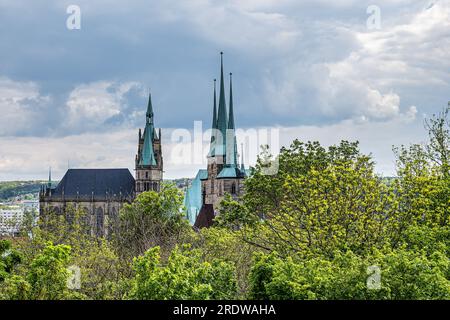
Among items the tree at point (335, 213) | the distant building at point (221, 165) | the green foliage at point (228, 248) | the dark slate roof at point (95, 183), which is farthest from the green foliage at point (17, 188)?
the tree at point (335, 213)

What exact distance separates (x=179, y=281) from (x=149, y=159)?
8923 centimetres

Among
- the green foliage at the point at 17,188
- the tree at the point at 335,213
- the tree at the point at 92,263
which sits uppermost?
the green foliage at the point at 17,188

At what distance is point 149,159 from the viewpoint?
102 metres

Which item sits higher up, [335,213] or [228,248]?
[335,213]

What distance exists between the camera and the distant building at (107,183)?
101188 mm

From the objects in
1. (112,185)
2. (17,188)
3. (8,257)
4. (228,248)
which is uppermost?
(17,188)

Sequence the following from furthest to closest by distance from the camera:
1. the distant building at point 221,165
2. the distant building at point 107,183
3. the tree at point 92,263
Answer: the distant building at point 107,183
the distant building at point 221,165
the tree at point 92,263

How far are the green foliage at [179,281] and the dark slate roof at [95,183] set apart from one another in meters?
86.4

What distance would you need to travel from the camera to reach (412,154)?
30.0m

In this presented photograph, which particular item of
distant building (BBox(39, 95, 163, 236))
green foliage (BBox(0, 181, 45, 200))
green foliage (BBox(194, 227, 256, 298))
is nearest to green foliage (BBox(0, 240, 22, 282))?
green foliage (BBox(194, 227, 256, 298))

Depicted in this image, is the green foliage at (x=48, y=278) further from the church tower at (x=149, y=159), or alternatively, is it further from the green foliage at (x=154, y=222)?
the church tower at (x=149, y=159)

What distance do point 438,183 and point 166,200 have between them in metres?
22.5

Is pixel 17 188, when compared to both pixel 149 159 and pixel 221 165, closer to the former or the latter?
pixel 149 159

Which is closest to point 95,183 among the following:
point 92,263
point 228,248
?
point 228,248
